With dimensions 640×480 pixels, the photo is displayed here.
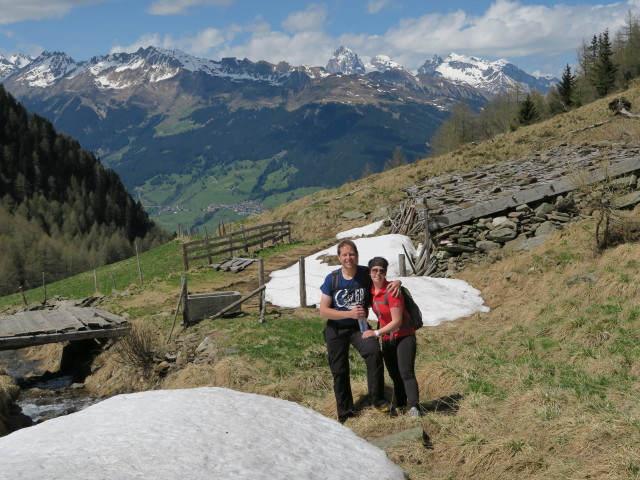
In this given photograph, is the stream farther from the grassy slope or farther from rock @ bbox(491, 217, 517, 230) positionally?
rock @ bbox(491, 217, 517, 230)

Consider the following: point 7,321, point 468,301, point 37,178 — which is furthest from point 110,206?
point 468,301

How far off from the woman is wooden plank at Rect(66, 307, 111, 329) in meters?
14.0

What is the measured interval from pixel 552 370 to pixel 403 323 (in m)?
3.12

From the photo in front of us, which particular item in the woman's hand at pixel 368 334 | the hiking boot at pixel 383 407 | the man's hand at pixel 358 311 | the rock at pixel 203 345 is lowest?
the rock at pixel 203 345

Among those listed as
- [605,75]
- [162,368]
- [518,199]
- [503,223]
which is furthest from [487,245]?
[605,75]

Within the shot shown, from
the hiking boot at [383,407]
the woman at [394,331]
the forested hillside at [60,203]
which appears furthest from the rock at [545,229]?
the forested hillside at [60,203]

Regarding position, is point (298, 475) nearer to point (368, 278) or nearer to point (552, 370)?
point (368, 278)

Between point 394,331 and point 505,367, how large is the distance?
299cm

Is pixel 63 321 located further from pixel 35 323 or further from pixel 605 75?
pixel 605 75

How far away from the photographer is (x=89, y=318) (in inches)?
715

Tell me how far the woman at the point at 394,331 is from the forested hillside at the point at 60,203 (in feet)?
318

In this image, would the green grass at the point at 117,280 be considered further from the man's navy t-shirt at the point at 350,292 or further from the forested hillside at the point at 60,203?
the forested hillside at the point at 60,203

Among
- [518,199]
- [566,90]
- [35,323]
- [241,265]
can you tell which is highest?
[566,90]

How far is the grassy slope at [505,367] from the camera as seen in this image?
5.47 meters
